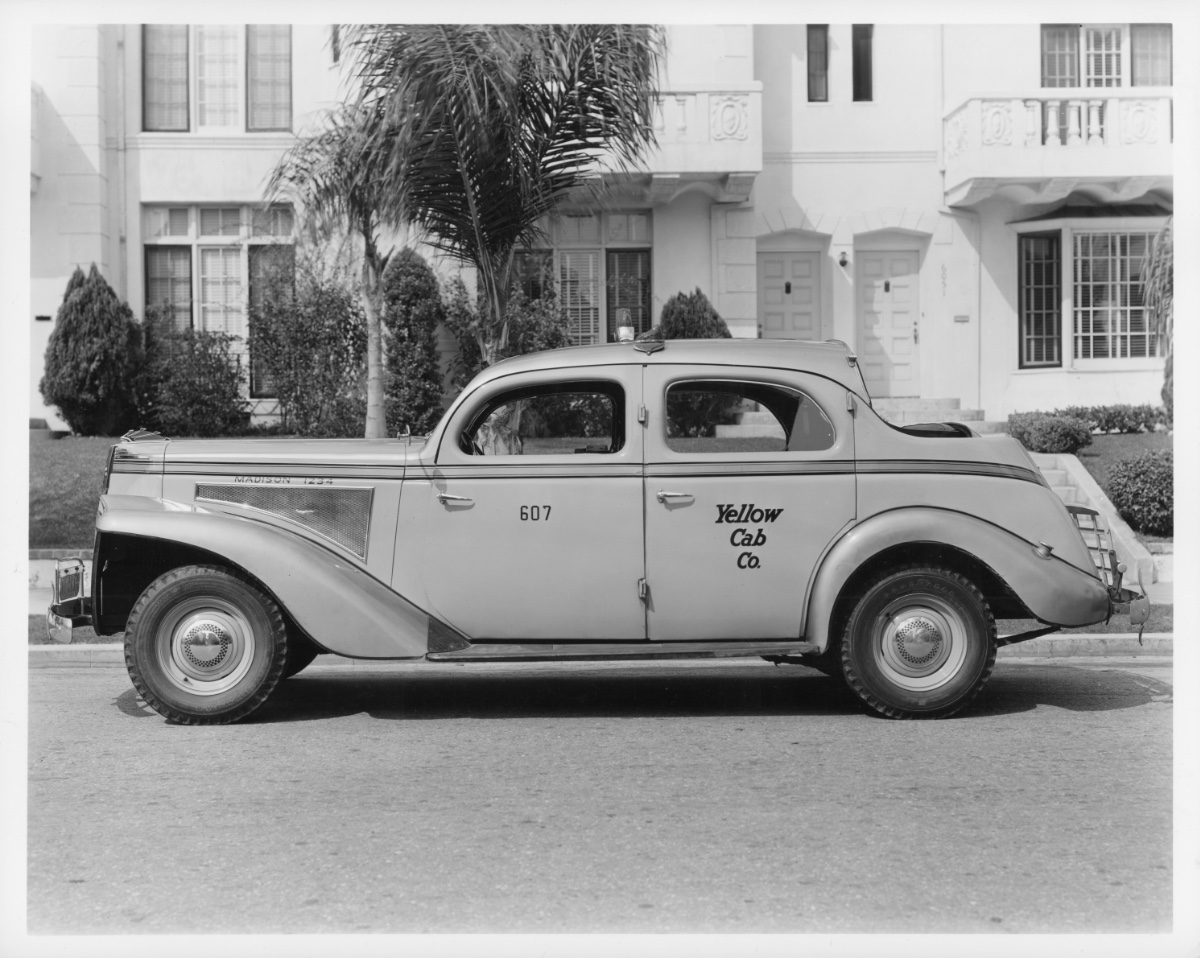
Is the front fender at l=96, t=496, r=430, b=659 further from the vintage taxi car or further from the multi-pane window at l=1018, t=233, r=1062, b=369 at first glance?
the multi-pane window at l=1018, t=233, r=1062, b=369

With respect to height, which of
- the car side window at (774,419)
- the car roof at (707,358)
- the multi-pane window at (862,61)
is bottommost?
the car side window at (774,419)

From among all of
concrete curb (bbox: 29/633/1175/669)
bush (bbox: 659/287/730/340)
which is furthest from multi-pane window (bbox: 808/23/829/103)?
Answer: concrete curb (bbox: 29/633/1175/669)

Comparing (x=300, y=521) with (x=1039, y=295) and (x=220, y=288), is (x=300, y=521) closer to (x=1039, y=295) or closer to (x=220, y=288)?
(x=220, y=288)

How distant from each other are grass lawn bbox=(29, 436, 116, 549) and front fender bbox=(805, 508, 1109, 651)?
8.26 metres

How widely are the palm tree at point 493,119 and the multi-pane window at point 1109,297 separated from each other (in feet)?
36.3

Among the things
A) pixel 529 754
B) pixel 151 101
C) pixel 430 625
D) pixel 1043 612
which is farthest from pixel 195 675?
pixel 151 101

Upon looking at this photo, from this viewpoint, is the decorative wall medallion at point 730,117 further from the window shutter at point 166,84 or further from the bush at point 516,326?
the window shutter at point 166,84

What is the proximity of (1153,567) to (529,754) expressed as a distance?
28.4 ft

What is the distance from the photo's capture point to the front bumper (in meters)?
7.32

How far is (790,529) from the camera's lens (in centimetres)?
696

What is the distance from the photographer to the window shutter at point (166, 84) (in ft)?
65.0

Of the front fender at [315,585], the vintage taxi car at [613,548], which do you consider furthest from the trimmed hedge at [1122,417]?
the front fender at [315,585]

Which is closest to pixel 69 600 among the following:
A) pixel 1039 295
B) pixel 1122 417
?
pixel 1122 417

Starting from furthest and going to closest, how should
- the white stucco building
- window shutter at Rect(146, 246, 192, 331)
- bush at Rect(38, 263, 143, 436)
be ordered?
window shutter at Rect(146, 246, 192, 331)
the white stucco building
bush at Rect(38, 263, 143, 436)
